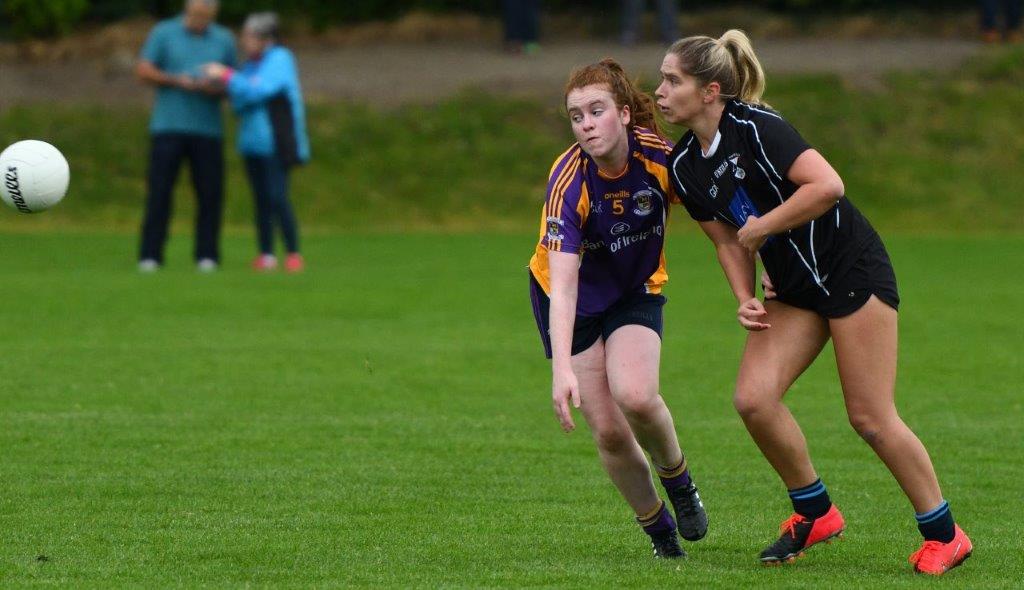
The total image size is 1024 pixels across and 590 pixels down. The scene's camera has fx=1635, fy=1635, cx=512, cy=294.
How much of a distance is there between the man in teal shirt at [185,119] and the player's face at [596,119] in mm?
9877

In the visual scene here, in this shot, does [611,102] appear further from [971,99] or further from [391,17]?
[391,17]

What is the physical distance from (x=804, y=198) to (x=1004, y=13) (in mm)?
20647

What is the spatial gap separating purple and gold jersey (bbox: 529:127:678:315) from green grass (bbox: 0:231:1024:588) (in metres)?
1.01

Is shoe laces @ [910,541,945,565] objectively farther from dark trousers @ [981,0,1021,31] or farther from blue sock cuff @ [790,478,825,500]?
dark trousers @ [981,0,1021,31]

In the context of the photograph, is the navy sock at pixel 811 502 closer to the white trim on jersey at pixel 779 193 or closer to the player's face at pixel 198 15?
the white trim on jersey at pixel 779 193

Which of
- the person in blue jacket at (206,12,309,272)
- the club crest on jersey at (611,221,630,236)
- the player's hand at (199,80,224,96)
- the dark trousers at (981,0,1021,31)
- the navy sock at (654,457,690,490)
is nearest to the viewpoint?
the club crest on jersey at (611,221,630,236)

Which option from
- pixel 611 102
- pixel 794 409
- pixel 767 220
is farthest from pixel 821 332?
pixel 794 409

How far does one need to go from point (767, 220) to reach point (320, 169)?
17.1 metres

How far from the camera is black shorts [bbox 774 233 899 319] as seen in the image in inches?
212

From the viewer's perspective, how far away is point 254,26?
14938mm

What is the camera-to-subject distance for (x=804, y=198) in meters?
5.18

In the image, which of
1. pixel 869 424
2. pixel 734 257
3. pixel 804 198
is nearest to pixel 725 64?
pixel 804 198

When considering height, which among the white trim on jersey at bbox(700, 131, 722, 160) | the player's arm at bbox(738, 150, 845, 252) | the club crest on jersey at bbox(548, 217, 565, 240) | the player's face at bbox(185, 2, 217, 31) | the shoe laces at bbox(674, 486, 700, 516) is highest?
the white trim on jersey at bbox(700, 131, 722, 160)

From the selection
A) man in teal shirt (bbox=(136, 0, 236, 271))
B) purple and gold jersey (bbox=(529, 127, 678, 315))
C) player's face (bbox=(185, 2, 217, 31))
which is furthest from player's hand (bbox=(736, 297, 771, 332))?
player's face (bbox=(185, 2, 217, 31))
